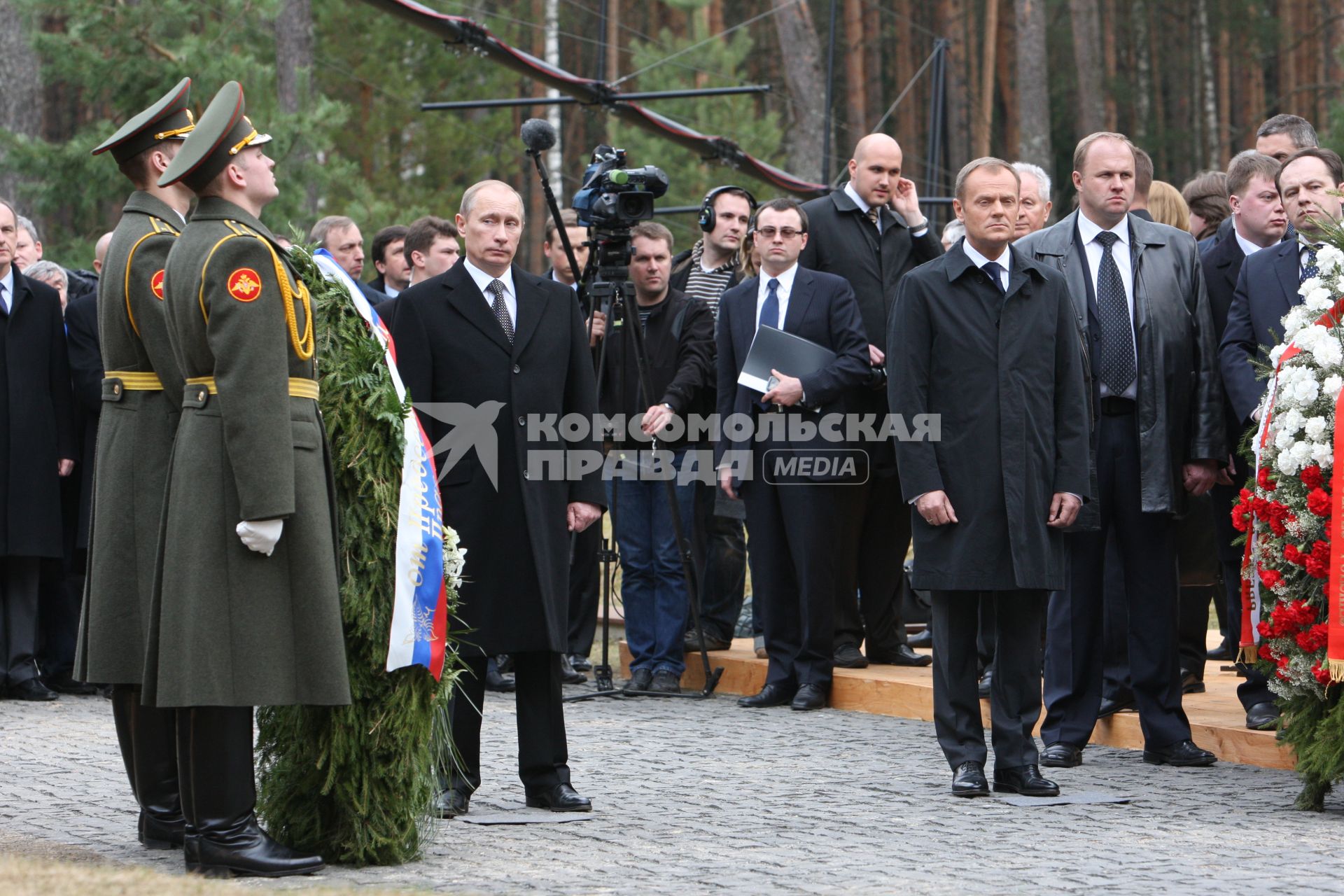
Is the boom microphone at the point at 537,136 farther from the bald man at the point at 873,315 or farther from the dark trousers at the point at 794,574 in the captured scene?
the dark trousers at the point at 794,574

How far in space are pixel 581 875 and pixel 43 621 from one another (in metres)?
5.26

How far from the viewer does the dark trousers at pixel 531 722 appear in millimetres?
5715

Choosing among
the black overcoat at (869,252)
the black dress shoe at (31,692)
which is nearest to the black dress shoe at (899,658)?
→ the black overcoat at (869,252)

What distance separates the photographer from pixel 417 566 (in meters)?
4.96

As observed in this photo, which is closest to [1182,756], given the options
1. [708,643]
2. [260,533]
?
[708,643]

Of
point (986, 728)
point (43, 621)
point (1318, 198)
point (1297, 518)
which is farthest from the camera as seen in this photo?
point (43, 621)

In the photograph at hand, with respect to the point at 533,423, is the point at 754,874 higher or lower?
lower

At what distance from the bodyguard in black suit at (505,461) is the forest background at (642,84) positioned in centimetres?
343

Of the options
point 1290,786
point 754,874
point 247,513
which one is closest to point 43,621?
point 247,513

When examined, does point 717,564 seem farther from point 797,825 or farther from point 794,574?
point 797,825

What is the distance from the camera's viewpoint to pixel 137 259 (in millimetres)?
5227

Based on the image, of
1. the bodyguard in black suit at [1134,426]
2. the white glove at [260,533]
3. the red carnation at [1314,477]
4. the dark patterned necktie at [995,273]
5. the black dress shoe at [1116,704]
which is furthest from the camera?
the black dress shoe at [1116,704]

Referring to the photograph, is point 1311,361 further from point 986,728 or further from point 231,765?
point 231,765

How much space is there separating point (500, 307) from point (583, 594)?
138 inches
